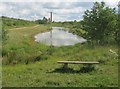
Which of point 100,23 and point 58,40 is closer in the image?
point 100,23

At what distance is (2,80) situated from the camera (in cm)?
962

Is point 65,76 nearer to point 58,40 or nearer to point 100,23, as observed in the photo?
point 100,23

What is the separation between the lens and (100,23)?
75.8ft

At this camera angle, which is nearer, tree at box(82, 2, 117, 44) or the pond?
tree at box(82, 2, 117, 44)

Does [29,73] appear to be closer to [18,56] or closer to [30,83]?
[30,83]

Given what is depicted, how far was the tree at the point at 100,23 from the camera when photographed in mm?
23003

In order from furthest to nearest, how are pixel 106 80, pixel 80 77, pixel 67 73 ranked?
pixel 67 73, pixel 80 77, pixel 106 80

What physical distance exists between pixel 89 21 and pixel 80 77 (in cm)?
1368

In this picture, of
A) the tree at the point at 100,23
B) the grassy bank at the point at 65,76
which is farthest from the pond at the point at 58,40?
the grassy bank at the point at 65,76

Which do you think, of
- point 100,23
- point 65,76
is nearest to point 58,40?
point 100,23

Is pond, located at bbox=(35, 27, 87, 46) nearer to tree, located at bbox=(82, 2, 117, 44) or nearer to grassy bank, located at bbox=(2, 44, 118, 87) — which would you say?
tree, located at bbox=(82, 2, 117, 44)

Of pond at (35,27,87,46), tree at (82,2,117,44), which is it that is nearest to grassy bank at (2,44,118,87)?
tree at (82,2,117,44)

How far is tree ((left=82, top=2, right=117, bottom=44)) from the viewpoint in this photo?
23.0 meters

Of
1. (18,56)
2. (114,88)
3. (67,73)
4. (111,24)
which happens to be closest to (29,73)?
(67,73)
